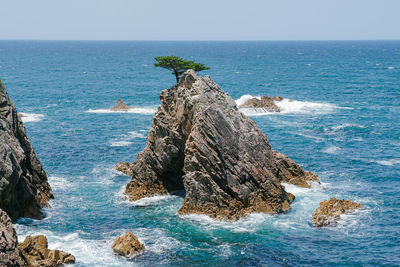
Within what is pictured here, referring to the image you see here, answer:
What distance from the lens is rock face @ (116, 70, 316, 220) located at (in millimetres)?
49531

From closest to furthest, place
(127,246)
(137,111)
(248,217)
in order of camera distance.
Answer: (127,246) < (248,217) < (137,111)

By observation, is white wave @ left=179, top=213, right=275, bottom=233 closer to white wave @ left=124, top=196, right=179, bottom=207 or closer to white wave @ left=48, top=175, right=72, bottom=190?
white wave @ left=124, top=196, right=179, bottom=207

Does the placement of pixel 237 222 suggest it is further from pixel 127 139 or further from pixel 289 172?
pixel 127 139

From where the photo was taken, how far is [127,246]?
40781 mm

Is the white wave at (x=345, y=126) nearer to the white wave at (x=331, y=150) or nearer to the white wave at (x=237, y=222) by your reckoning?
the white wave at (x=331, y=150)

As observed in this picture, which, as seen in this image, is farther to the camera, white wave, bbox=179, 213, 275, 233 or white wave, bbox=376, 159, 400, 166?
white wave, bbox=376, 159, 400, 166

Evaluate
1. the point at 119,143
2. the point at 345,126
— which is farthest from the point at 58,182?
the point at 345,126

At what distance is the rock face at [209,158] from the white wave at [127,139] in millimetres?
23041

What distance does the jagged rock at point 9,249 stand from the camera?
33125mm

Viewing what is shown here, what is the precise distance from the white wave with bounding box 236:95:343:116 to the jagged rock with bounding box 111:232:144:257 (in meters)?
65.7

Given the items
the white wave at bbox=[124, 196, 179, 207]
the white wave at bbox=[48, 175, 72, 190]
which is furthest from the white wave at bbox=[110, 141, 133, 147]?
the white wave at bbox=[124, 196, 179, 207]

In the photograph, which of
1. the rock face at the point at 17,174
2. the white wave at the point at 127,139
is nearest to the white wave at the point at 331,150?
the white wave at the point at 127,139

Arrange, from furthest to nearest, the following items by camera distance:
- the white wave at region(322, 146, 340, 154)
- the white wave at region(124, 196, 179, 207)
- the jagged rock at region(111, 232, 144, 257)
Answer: the white wave at region(322, 146, 340, 154), the white wave at region(124, 196, 179, 207), the jagged rock at region(111, 232, 144, 257)

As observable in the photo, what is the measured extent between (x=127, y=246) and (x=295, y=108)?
78009mm
